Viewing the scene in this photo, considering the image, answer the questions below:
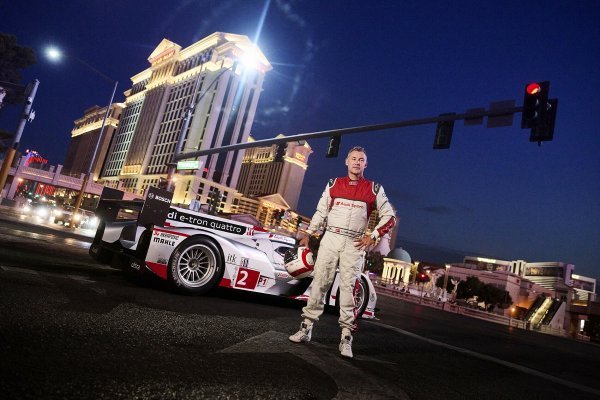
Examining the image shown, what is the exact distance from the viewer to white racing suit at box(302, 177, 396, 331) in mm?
A: 3525

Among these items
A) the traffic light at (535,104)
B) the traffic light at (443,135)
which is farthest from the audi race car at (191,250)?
the traffic light at (535,104)

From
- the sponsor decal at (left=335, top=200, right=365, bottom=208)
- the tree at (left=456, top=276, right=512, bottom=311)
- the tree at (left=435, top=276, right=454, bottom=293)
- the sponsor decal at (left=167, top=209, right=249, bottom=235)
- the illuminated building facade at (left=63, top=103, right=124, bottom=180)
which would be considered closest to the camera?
the sponsor decal at (left=335, top=200, right=365, bottom=208)

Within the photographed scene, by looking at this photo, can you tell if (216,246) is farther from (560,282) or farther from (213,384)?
(560,282)

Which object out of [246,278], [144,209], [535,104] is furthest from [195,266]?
[535,104]

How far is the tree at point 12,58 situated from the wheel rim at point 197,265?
138 ft

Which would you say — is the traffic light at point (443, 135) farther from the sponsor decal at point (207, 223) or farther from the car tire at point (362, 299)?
the sponsor decal at point (207, 223)

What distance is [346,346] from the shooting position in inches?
128

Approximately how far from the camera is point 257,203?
334ft

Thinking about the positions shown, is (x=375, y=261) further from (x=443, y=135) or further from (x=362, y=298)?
(x=362, y=298)

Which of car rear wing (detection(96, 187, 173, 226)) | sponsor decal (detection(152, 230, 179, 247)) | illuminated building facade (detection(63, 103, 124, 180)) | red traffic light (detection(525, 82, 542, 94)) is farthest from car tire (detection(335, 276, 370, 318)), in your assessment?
illuminated building facade (detection(63, 103, 124, 180))

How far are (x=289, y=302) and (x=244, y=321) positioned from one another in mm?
3018

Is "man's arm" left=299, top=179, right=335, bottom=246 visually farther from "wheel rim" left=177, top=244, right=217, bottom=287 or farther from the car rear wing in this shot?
the car rear wing

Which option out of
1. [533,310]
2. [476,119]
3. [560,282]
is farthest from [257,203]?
[476,119]

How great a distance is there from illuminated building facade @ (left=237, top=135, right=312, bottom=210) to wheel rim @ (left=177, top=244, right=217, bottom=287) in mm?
126189
